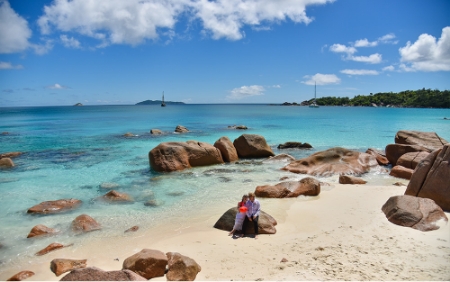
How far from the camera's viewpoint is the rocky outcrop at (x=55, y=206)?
10.5 meters

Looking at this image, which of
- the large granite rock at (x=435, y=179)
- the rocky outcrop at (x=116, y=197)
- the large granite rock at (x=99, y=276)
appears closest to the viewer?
the large granite rock at (x=99, y=276)

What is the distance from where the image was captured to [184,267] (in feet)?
20.0

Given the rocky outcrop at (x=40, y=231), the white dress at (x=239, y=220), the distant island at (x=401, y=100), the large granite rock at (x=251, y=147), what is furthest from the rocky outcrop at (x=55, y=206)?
the distant island at (x=401, y=100)

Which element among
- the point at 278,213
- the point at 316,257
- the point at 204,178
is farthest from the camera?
the point at 204,178

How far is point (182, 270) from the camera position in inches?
240

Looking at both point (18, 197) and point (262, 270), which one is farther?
point (18, 197)

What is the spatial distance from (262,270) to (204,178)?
871cm

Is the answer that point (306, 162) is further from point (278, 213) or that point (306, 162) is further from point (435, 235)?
point (435, 235)

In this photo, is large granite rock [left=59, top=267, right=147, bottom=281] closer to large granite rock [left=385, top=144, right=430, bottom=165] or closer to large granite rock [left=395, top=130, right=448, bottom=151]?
large granite rock [left=385, top=144, right=430, bottom=165]

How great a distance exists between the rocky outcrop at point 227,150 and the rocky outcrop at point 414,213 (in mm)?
10522

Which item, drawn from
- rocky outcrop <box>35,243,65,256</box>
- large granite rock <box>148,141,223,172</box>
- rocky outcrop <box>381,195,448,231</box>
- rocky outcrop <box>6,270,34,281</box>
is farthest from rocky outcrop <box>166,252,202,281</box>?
large granite rock <box>148,141,223,172</box>

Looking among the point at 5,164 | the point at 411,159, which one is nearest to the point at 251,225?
the point at 411,159

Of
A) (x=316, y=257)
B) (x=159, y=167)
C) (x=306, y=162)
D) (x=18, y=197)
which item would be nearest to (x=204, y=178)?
(x=159, y=167)

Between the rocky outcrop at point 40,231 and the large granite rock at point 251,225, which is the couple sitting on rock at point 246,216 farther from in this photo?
the rocky outcrop at point 40,231
